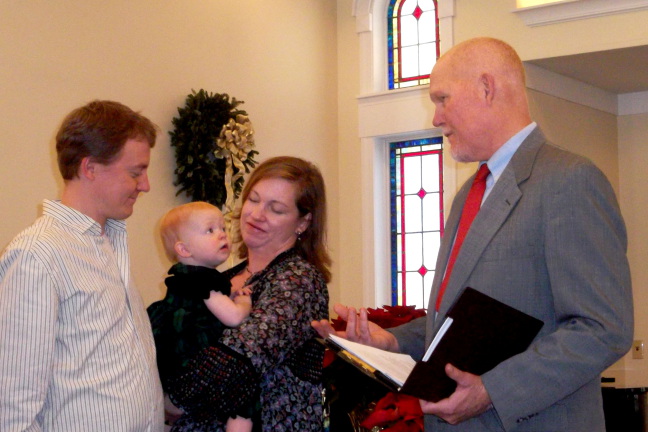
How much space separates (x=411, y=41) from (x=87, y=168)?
5121mm

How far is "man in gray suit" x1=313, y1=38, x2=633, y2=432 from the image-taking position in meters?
1.71

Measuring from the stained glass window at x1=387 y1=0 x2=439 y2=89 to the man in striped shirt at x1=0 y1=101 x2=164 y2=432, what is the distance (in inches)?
191

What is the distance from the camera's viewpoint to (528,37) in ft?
19.6

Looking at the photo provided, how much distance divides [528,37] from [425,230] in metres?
1.68

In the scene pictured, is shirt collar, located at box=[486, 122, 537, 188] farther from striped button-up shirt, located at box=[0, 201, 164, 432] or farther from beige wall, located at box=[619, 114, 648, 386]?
beige wall, located at box=[619, 114, 648, 386]

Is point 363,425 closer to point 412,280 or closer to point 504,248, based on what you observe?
point 504,248

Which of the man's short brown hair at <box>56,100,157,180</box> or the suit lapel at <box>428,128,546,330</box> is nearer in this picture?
the suit lapel at <box>428,128,546,330</box>

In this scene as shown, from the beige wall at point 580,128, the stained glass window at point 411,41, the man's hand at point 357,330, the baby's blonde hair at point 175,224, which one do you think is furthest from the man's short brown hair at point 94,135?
the stained glass window at point 411,41

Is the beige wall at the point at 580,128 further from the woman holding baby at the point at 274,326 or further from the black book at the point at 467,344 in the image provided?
the black book at the point at 467,344

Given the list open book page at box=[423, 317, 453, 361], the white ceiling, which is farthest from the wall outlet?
open book page at box=[423, 317, 453, 361]

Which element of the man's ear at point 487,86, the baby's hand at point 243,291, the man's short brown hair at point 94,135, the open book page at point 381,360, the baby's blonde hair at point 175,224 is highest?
the man's ear at point 487,86

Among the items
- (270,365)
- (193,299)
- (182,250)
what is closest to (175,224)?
(182,250)

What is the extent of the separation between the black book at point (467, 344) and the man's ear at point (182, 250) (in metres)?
0.74

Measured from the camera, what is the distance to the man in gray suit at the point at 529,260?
171 centimetres
